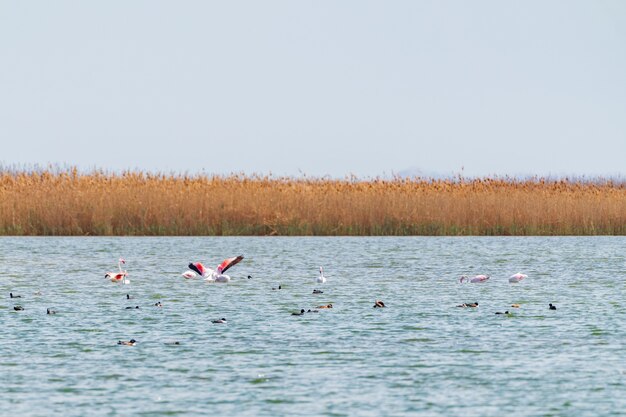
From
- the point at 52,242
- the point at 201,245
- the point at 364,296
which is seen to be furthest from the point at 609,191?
the point at 364,296

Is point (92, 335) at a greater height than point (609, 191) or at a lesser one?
lesser

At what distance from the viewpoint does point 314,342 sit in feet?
41.8

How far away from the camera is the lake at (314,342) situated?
9531 millimetres

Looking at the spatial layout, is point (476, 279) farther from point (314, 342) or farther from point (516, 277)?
point (314, 342)

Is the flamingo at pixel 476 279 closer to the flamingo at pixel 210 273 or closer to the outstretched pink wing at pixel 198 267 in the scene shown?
the flamingo at pixel 210 273

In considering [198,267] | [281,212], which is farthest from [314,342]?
[281,212]

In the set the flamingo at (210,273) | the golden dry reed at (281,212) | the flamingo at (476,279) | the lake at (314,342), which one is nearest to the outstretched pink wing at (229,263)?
the flamingo at (210,273)

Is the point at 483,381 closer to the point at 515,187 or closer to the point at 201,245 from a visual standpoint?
the point at 201,245

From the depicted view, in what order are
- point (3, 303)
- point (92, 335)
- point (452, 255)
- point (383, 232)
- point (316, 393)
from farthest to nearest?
point (383, 232), point (452, 255), point (3, 303), point (92, 335), point (316, 393)

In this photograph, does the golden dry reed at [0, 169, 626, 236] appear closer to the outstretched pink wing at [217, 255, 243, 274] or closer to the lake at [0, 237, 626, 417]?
the lake at [0, 237, 626, 417]

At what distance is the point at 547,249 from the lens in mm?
30188


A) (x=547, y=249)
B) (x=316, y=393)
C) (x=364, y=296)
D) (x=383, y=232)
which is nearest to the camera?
(x=316, y=393)

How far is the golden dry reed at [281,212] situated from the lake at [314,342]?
945cm

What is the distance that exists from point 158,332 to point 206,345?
1308 millimetres
